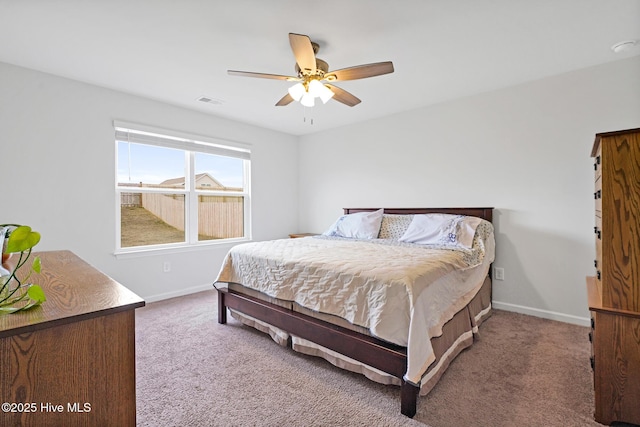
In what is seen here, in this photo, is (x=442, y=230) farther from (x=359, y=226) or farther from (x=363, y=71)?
(x=363, y=71)

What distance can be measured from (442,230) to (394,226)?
2.24 ft

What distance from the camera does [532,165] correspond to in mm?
3027

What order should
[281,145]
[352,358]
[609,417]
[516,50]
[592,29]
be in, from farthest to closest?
[281,145] → [516,50] → [592,29] → [352,358] → [609,417]

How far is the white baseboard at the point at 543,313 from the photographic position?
Answer: 2805 mm

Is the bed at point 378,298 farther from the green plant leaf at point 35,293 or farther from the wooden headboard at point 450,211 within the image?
the green plant leaf at point 35,293

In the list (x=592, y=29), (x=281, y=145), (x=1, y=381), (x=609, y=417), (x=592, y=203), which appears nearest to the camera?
(x=1, y=381)

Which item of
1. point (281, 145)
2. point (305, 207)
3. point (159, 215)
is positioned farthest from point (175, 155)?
point (305, 207)

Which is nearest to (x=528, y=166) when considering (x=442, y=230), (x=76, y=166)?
(x=442, y=230)

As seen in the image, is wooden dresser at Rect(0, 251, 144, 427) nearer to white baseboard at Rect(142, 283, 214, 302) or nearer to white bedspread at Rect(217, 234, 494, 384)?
white bedspread at Rect(217, 234, 494, 384)

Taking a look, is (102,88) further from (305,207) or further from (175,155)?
(305,207)

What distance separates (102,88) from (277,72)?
1.92m

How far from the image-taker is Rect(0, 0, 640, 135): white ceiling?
1.90 meters

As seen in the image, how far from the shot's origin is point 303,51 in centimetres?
195

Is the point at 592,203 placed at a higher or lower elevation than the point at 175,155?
lower
